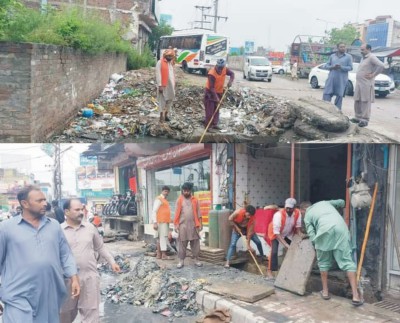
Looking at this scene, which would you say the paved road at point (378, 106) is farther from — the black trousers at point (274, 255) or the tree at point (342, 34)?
the black trousers at point (274, 255)

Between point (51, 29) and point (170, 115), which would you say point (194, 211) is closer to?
point (170, 115)

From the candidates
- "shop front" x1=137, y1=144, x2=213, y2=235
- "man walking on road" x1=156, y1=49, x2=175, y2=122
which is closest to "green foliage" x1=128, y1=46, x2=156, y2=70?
"man walking on road" x1=156, y1=49, x2=175, y2=122

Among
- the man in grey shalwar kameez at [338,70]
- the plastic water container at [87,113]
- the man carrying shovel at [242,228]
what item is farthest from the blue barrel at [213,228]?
the plastic water container at [87,113]

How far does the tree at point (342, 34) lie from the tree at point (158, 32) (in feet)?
32.6

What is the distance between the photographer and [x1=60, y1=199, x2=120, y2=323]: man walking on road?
3350 mm

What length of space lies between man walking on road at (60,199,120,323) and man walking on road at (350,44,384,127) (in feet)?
18.9

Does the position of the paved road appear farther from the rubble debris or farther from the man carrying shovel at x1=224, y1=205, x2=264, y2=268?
the man carrying shovel at x1=224, y1=205, x2=264, y2=268

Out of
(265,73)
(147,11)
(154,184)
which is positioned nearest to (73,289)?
(154,184)

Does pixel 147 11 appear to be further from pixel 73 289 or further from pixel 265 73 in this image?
pixel 73 289

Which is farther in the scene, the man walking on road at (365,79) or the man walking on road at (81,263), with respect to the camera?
the man walking on road at (365,79)

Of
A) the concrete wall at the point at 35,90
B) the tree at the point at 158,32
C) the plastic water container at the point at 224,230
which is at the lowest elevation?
the plastic water container at the point at 224,230

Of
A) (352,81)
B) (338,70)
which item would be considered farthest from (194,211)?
(352,81)

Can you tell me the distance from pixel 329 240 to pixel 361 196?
61cm

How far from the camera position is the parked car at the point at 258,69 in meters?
17.8
